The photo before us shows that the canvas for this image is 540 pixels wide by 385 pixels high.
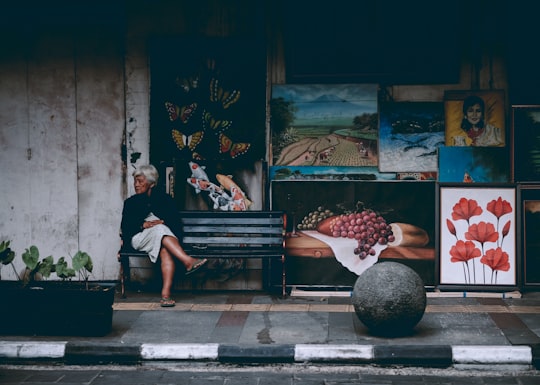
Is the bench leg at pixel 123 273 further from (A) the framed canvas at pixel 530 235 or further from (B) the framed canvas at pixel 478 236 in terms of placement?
(A) the framed canvas at pixel 530 235

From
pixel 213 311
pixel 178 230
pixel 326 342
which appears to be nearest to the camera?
pixel 326 342

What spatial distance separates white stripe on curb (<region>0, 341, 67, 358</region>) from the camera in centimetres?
696

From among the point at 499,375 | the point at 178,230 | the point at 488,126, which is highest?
the point at 488,126

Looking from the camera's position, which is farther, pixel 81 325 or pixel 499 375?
pixel 81 325

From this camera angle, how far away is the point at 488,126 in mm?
9344

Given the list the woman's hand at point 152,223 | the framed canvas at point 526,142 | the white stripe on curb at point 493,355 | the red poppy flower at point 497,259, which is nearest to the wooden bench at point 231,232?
the woman's hand at point 152,223

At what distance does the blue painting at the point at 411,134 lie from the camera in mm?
9367

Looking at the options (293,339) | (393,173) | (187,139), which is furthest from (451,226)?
(187,139)

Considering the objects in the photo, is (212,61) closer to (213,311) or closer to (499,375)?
(213,311)

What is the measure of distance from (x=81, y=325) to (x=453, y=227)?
15.8 feet

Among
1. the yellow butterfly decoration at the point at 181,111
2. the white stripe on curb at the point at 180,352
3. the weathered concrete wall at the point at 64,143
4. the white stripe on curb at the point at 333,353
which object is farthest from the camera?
the weathered concrete wall at the point at 64,143

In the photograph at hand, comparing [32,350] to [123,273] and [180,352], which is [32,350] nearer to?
[180,352]

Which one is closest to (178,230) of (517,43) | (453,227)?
(453,227)

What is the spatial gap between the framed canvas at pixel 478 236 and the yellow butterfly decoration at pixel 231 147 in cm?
261
